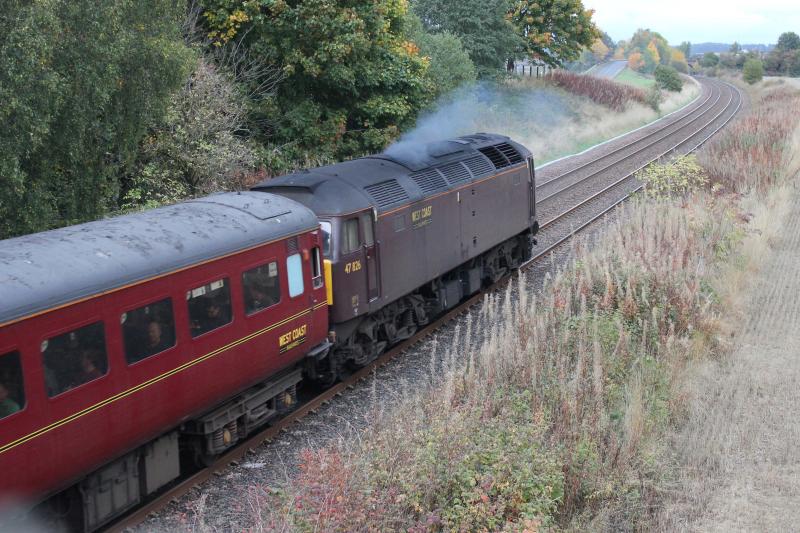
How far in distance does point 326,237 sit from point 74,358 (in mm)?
4658

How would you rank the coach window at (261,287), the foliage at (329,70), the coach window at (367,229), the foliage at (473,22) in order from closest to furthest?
the coach window at (261,287) → the coach window at (367,229) → the foliage at (329,70) → the foliage at (473,22)

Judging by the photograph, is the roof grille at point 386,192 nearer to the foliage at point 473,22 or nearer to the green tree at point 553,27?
the foliage at point 473,22

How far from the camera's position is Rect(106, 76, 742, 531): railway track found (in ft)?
31.3

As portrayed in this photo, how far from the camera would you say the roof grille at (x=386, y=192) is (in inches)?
480

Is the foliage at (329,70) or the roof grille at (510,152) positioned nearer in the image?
Answer: the roof grille at (510,152)

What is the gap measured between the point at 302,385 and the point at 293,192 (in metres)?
3.05

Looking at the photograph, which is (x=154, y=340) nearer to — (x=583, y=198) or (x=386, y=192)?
(x=386, y=192)

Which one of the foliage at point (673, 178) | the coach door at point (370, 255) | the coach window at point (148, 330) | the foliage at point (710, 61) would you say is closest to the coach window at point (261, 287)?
the coach window at point (148, 330)

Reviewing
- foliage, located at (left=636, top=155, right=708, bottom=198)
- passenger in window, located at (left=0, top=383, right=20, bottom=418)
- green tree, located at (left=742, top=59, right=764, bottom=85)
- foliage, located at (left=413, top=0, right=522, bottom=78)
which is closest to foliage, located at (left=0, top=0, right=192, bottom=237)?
passenger in window, located at (left=0, top=383, right=20, bottom=418)

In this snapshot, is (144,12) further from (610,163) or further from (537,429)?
(610,163)

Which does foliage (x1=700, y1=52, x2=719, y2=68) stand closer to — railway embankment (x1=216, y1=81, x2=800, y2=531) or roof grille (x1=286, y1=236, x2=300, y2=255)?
railway embankment (x1=216, y1=81, x2=800, y2=531)

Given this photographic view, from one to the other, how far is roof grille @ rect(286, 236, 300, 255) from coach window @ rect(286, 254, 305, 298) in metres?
0.07

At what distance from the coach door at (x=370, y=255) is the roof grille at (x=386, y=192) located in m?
0.43

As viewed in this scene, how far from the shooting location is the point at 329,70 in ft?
72.1
